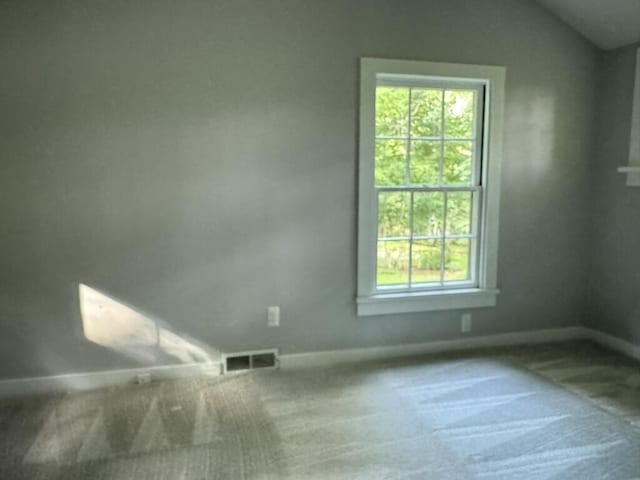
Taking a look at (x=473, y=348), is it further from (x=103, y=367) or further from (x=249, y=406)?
(x=103, y=367)

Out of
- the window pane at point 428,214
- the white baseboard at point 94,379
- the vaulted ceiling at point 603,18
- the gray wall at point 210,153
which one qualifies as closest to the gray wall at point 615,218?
the vaulted ceiling at point 603,18

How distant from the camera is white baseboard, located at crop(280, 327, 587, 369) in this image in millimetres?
3346

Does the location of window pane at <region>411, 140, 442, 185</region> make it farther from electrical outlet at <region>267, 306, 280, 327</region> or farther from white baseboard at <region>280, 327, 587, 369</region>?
electrical outlet at <region>267, 306, 280, 327</region>

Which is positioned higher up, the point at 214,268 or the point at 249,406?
the point at 214,268

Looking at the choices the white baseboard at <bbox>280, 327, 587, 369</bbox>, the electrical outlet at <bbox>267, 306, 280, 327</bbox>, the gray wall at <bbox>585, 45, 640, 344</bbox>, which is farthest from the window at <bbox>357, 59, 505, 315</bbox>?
the gray wall at <bbox>585, 45, 640, 344</bbox>

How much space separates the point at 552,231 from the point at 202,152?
8.68 ft

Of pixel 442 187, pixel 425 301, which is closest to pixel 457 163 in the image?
pixel 442 187

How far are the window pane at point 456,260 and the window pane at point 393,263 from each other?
1.08 ft

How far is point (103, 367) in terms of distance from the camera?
3.03 metres

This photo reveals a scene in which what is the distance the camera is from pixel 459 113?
3.52 meters

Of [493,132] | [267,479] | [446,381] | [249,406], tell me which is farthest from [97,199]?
[493,132]

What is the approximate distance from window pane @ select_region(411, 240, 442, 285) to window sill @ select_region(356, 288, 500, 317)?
11 centimetres

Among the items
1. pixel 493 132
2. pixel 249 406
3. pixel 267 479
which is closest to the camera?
pixel 267 479

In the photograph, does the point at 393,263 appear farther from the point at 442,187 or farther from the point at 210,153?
the point at 210,153
